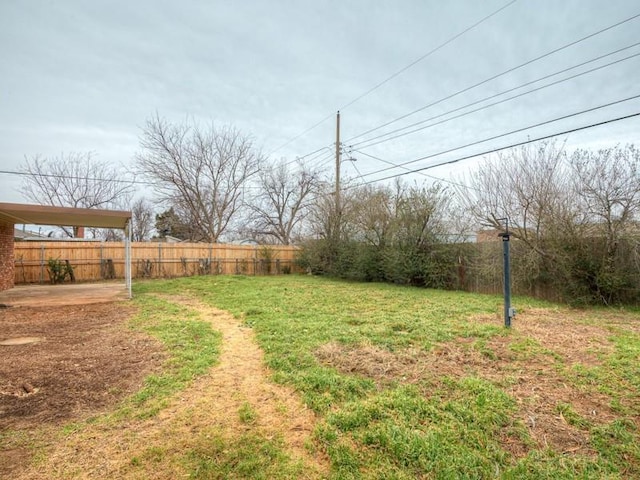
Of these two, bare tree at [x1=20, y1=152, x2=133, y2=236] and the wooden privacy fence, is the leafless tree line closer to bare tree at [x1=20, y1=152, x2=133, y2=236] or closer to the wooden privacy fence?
bare tree at [x1=20, y1=152, x2=133, y2=236]

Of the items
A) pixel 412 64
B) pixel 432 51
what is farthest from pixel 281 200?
pixel 432 51

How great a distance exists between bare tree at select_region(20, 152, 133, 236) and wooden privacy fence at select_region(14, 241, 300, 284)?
→ 666cm

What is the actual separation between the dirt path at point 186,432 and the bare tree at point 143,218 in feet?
93.6

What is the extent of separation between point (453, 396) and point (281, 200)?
22021 mm

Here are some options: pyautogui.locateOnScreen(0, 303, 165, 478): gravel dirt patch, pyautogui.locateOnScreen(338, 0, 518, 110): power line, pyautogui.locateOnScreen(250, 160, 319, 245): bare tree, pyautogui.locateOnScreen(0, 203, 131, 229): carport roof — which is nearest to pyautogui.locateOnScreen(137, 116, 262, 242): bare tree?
pyautogui.locateOnScreen(250, 160, 319, 245): bare tree

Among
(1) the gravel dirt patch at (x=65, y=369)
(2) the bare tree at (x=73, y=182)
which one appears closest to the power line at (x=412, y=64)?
(1) the gravel dirt patch at (x=65, y=369)

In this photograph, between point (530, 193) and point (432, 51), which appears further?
point (432, 51)

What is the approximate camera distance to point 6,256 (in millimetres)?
10445

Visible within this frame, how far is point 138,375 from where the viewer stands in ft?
10.9

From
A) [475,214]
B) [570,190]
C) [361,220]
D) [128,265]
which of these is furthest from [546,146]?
[128,265]

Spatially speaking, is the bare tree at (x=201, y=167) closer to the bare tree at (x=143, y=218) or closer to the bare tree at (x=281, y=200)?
the bare tree at (x=281, y=200)

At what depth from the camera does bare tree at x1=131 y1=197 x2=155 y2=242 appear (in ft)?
90.9

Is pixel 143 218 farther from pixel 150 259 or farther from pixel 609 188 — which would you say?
pixel 609 188

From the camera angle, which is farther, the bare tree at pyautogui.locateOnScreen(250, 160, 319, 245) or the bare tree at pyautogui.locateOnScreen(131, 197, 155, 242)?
the bare tree at pyautogui.locateOnScreen(131, 197, 155, 242)
